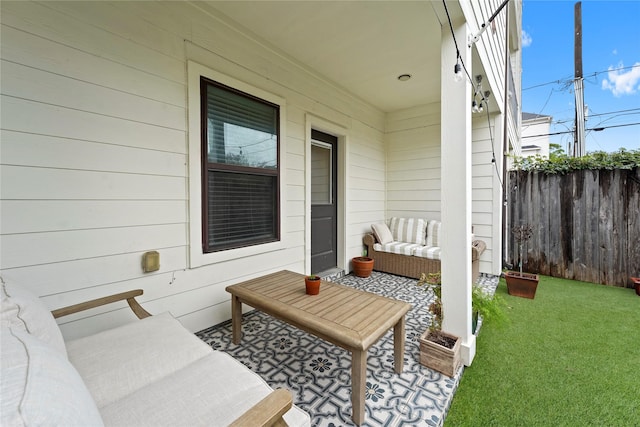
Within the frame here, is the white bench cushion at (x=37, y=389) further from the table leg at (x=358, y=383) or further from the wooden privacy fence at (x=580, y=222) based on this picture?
the wooden privacy fence at (x=580, y=222)

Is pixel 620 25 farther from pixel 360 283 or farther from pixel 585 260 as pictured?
pixel 360 283

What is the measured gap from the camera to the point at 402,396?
1544 mm

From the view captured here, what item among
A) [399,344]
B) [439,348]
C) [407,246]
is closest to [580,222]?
[407,246]

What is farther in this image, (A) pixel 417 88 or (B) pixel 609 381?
(A) pixel 417 88

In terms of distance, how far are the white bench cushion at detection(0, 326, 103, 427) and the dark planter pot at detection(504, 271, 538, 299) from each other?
12.9ft

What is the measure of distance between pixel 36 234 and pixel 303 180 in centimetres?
229

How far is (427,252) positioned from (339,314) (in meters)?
2.53

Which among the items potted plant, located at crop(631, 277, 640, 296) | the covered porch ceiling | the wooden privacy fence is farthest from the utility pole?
the covered porch ceiling

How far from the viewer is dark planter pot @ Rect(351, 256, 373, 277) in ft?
12.7

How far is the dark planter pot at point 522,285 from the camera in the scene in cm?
308

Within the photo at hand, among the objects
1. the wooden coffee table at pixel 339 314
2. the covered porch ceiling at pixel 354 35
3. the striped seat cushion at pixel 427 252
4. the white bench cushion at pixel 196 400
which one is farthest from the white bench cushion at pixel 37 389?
the striped seat cushion at pixel 427 252

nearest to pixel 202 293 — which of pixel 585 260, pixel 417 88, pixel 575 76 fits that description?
pixel 417 88

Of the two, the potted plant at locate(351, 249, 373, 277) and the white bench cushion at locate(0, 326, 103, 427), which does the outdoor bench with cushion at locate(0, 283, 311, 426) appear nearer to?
the white bench cushion at locate(0, 326, 103, 427)

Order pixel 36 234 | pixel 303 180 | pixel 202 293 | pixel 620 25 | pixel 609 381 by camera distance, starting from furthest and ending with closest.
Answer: pixel 620 25, pixel 303 180, pixel 202 293, pixel 609 381, pixel 36 234
